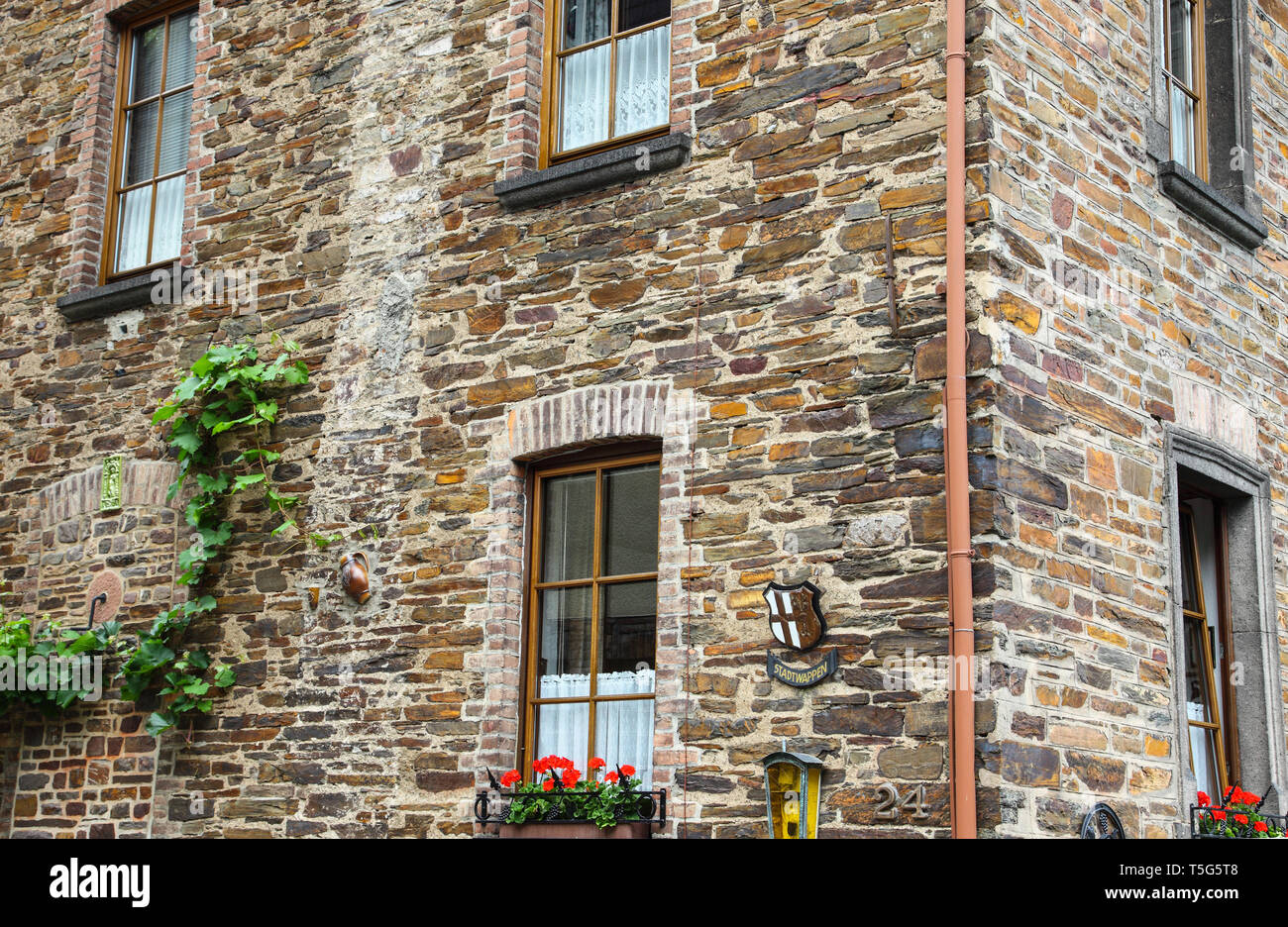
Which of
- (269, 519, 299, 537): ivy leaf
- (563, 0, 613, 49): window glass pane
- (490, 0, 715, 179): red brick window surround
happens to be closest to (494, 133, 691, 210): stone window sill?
(490, 0, 715, 179): red brick window surround

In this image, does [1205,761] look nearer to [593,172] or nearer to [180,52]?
[593,172]

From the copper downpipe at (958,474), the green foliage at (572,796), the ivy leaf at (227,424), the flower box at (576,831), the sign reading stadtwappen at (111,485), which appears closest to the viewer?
the copper downpipe at (958,474)

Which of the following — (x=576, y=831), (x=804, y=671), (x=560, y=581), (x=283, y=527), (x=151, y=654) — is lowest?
(x=576, y=831)

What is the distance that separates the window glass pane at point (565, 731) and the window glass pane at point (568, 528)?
0.61m

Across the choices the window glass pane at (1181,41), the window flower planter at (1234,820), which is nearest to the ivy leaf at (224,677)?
the window flower planter at (1234,820)

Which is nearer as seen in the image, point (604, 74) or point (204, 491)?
point (604, 74)

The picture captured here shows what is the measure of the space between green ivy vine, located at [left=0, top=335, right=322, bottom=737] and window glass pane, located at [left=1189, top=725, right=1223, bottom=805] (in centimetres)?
459

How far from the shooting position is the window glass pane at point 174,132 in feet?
30.2

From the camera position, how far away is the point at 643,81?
23.9 feet

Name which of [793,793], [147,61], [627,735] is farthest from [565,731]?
[147,61]

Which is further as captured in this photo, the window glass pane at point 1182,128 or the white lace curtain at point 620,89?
the window glass pane at point 1182,128

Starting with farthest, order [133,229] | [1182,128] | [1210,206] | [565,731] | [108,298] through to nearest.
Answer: [133,229] < [108,298] < [1182,128] < [1210,206] < [565,731]

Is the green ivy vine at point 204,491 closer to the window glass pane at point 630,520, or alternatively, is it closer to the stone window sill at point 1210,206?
the window glass pane at point 630,520

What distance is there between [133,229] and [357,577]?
10.9ft
